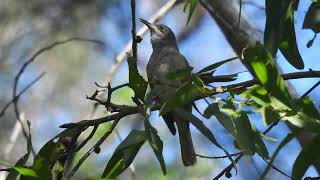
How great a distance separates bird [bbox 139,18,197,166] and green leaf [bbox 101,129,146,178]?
0.44 ft

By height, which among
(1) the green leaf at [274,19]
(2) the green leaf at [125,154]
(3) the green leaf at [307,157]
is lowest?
(3) the green leaf at [307,157]

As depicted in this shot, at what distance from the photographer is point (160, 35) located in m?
3.95

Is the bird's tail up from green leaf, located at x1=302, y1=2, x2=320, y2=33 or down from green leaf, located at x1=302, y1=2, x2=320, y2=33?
down

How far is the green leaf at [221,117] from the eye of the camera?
67.9 inches

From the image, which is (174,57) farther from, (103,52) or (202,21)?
(103,52)

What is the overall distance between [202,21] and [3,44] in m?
2.13

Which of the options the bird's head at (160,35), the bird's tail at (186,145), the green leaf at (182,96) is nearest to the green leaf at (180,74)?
the green leaf at (182,96)

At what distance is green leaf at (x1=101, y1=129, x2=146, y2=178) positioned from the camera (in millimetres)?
1800

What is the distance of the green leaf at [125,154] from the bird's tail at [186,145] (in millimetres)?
681

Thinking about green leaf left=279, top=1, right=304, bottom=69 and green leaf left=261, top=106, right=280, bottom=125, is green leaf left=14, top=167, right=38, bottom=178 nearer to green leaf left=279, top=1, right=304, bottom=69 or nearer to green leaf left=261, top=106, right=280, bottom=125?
green leaf left=261, top=106, right=280, bottom=125

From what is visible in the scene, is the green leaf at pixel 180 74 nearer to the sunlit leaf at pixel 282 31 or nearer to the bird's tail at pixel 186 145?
the sunlit leaf at pixel 282 31

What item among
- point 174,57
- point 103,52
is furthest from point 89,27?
point 174,57

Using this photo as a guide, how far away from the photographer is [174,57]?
3.33m

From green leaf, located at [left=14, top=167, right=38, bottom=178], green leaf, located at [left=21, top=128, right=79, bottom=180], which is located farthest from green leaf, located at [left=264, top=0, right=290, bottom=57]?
green leaf, located at [left=14, top=167, right=38, bottom=178]
